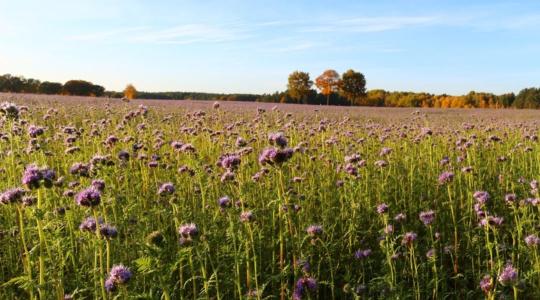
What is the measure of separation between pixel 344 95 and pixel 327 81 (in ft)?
17.7

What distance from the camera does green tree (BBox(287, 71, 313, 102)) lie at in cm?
8550

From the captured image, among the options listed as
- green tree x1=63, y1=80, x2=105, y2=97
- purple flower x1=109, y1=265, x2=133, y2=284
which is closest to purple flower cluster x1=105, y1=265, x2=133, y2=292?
purple flower x1=109, y1=265, x2=133, y2=284

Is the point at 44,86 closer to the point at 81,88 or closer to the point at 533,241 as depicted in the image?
the point at 81,88

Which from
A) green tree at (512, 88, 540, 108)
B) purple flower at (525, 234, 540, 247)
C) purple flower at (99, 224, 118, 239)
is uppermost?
green tree at (512, 88, 540, 108)

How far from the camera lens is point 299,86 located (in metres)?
85.5

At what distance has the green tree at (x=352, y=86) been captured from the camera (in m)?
90.1

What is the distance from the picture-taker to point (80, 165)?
522cm

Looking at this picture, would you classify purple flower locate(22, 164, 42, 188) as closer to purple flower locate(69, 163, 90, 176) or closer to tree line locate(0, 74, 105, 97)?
purple flower locate(69, 163, 90, 176)

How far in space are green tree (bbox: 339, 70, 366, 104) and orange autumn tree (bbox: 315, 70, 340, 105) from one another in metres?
1.72

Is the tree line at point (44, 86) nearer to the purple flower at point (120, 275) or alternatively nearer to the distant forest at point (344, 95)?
the distant forest at point (344, 95)

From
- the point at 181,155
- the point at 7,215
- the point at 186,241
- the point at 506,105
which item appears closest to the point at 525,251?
the point at 186,241

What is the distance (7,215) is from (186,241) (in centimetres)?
344

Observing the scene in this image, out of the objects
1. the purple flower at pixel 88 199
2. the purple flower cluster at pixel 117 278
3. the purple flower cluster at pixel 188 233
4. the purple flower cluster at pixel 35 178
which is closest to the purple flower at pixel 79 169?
the purple flower cluster at pixel 35 178

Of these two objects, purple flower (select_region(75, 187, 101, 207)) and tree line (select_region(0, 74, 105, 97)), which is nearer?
purple flower (select_region(75, 187, 101, 207))
